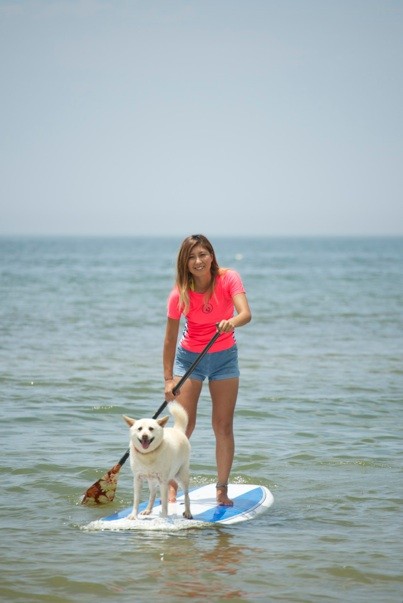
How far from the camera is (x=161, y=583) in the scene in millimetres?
5445

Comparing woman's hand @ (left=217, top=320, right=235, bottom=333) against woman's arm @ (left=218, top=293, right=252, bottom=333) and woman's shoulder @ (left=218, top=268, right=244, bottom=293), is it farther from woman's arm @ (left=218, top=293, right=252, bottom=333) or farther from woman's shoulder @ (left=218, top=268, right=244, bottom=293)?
woman's shoulder @ (left=218, top=268, right=244, bottom=293)

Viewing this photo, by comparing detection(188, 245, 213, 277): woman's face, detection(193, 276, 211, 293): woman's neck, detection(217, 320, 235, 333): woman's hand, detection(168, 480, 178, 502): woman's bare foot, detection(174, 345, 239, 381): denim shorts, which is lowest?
detection(168, 480, 178, 502): woman's bare foot

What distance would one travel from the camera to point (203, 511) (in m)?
6.80

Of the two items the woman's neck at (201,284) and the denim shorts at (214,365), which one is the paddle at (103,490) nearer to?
the denim shorts at (214,365)

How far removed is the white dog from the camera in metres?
5.96

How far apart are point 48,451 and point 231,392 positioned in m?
2.75

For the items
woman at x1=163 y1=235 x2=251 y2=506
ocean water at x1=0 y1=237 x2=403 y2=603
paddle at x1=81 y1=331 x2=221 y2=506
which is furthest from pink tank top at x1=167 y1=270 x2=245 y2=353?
ocean water at x1=0 y1=237 x2=403 y2=603

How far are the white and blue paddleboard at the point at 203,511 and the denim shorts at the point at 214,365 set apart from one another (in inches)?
38.3

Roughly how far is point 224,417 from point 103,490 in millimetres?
1158

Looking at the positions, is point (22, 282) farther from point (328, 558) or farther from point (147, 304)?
point (328, 558)

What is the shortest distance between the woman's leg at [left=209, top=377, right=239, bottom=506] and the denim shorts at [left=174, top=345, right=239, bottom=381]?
0.05 m

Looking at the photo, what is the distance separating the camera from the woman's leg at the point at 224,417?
6.73 metres

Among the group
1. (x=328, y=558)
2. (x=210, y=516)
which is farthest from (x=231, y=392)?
(x=328, y=558)

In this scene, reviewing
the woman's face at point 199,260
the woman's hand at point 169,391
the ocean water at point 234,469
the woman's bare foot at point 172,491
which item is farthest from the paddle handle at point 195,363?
the ocean water at point 234,469
